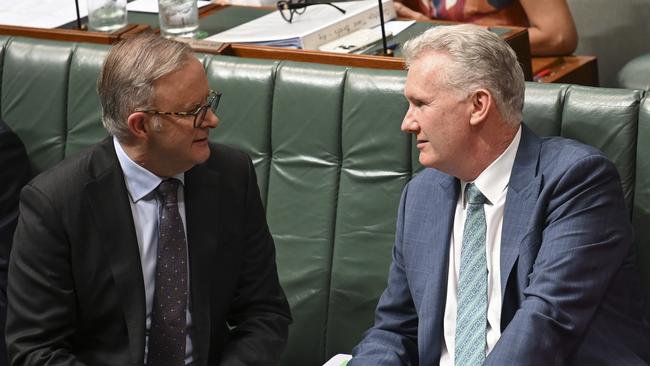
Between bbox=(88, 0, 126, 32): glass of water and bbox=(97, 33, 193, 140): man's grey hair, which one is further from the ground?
bbox=(97, 33, 193, 140): man's grey hair

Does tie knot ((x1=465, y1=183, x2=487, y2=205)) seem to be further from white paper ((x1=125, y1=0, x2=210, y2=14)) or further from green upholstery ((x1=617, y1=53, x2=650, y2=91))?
white paper ((x1=125, y1=0, x2=210, y2=14))

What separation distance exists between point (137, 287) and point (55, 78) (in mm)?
1034

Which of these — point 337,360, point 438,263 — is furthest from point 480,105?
point 337,360

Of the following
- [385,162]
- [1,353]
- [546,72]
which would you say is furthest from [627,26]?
[1,353]

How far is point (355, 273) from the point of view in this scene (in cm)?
285

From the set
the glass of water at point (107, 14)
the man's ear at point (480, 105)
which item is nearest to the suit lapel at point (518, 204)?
the man's ear at point (480, 105)

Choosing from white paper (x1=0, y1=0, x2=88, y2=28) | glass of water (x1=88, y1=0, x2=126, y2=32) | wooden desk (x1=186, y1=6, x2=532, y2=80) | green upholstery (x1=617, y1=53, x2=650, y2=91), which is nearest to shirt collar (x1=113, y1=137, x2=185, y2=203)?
wooden desk (x1=186, y1=6, x2=532, y2=80)

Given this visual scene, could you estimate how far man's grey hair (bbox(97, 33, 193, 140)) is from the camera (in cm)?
232

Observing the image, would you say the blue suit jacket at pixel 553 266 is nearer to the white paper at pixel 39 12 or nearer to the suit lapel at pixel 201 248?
the suit lapel at pixel 201 248

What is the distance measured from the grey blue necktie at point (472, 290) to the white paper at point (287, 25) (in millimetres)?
964

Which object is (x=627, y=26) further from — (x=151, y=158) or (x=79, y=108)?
(x=151, y=158)

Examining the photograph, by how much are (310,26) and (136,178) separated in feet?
3.25

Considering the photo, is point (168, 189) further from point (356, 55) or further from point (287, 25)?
point (287, 25)

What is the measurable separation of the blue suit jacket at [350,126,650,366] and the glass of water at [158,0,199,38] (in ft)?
3.92
